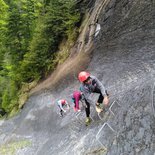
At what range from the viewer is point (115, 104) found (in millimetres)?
13047

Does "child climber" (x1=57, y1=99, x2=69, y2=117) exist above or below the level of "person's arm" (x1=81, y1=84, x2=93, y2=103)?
below

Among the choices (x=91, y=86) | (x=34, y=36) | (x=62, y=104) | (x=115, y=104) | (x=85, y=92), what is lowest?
(x=62, y=104)

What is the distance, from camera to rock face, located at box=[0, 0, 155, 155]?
10680 millimetres

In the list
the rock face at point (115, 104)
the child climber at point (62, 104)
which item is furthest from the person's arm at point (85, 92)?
the child climber at point (62, 104)

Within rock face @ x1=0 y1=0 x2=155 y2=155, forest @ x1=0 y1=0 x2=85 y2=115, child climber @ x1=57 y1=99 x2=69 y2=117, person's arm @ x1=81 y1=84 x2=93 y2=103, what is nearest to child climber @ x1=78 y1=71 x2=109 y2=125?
person's arm @ x1=81 y1=84 x2=93 y2=103

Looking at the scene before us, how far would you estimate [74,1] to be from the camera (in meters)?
25.5

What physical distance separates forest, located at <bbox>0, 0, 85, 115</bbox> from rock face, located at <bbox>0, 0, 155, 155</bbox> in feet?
11.6

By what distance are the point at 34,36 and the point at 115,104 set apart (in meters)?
18.4

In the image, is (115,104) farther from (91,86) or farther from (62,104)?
(62,104)

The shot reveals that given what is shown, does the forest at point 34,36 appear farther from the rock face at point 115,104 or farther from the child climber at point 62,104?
the child climber at point 62,104

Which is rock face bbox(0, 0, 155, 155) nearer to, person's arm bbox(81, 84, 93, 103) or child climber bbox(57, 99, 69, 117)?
child climber bbox(57, 99, 69, 117)

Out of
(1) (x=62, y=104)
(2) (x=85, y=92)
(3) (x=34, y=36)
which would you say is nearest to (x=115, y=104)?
(2) (x=85, y=92)

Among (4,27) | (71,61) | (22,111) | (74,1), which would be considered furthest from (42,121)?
(4,27)

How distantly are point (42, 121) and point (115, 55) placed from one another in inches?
311
